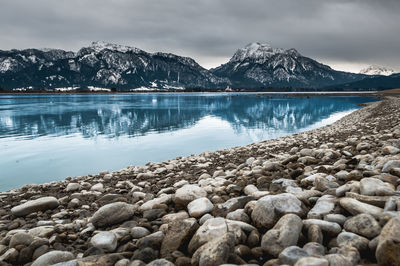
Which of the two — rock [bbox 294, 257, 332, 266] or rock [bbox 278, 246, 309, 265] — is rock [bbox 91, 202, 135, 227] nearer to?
rock [bbox 278, 246, 309, 265]

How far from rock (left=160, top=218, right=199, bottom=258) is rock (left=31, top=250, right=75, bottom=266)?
49.0 inches

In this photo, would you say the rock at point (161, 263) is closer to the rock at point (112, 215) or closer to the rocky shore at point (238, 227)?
the rocky shore at point (238, 227)

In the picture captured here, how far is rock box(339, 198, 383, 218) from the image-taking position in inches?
125

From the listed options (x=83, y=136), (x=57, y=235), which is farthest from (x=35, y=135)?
(x=57, y=235)

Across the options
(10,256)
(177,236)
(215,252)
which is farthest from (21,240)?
(215,252)

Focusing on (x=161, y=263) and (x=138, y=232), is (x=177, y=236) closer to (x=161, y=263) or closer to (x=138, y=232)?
(x=161, y=263)

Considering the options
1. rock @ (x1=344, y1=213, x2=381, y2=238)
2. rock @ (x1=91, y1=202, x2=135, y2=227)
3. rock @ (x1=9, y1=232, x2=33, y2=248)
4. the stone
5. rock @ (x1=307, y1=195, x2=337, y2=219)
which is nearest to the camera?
the stone

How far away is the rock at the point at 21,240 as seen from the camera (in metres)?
3.83

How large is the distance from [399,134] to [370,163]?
19.1ft

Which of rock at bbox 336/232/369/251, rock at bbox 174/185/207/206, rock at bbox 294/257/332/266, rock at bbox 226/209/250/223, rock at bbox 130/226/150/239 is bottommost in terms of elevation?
rock at bbox 130/226/150/239

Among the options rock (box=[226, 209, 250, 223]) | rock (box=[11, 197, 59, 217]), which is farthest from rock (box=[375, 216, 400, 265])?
rock (box=[11, 197, 59, 217])

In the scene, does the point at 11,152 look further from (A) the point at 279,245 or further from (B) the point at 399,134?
(B) the point at 399,134

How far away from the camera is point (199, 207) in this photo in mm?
4383

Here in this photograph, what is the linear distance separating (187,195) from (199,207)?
66cm
